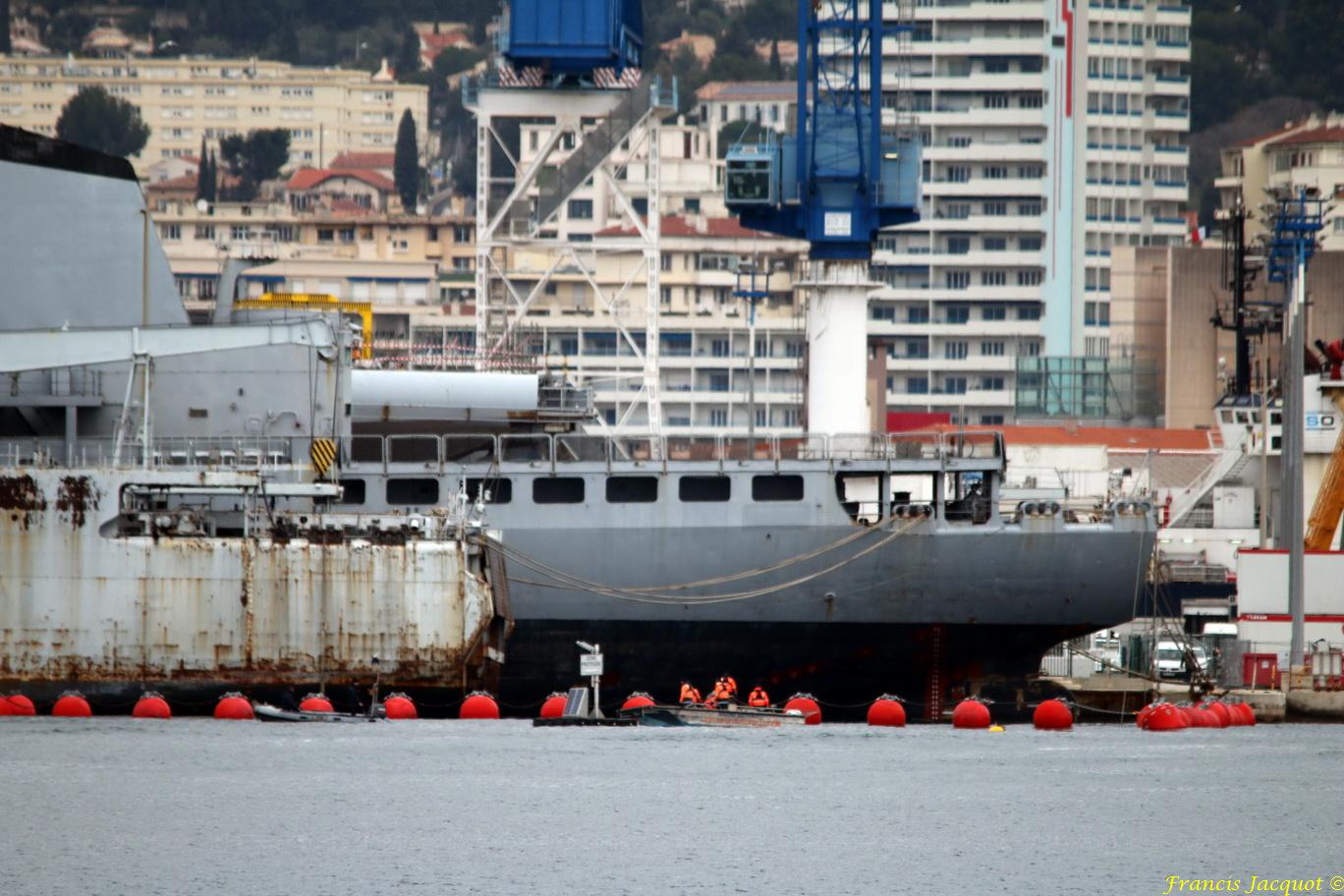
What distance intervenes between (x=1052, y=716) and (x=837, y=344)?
14.4 m

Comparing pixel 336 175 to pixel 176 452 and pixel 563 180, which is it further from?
pixel 176 452

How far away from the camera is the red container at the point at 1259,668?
48500 mm

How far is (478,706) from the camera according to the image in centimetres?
4331

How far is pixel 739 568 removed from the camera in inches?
1843

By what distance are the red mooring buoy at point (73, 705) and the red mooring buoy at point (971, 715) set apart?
16878 millimetres

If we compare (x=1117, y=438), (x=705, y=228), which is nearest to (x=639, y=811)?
(x=1117, y=438)

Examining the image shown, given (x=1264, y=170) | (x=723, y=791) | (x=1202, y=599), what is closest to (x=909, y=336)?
(x=1264, y=170)

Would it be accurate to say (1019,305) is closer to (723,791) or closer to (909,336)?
(909,336)

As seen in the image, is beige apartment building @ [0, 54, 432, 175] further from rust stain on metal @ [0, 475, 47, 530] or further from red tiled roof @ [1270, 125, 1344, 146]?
rust stain on metal @ [0, 475, 47, 530]

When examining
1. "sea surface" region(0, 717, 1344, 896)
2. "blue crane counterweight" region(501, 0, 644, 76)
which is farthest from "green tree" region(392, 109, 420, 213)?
"sea surface" region(0, 717, 1344, 896)

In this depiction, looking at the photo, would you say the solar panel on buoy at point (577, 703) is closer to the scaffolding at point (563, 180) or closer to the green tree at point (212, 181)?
the scaffolding at point (563, 180)

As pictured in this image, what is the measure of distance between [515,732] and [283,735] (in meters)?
4.65

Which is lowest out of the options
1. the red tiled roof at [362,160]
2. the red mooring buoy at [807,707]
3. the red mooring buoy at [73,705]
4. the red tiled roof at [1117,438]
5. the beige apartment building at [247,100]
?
the red mooring buoy at [807,707]

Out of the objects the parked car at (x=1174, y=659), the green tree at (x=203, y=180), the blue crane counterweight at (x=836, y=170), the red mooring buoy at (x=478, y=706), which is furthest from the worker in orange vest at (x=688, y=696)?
the green tree at (x=203, y=180)
